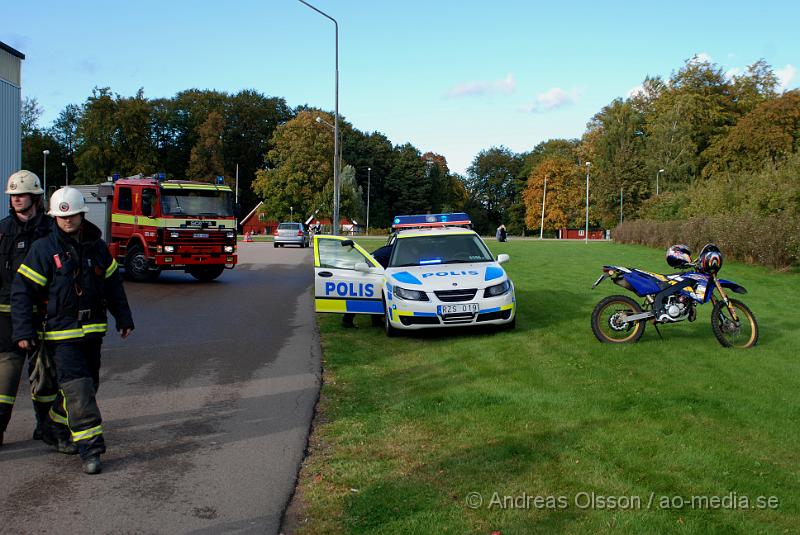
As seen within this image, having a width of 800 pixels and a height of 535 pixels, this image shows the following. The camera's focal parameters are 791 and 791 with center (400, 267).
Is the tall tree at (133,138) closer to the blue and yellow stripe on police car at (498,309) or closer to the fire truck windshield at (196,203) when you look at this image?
the fire truck windshield at (196,203)

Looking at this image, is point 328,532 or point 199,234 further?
point 199,234

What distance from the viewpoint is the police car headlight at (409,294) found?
36.1 ft

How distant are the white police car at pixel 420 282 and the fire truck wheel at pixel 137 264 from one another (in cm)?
980

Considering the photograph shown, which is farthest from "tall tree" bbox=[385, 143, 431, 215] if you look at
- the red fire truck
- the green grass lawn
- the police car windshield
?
the green grass lawn

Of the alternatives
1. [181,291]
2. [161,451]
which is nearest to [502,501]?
[161,451]

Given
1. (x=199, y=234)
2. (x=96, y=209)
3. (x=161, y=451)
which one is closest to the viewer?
(x=161, y=451)

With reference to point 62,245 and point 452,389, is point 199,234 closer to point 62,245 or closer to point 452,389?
point 452,389

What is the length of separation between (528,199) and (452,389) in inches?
4024

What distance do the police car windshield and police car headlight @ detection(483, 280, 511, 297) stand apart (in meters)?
1.00

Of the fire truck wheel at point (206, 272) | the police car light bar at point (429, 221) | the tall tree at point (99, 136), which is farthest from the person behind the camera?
the tall tree at point (99, 136)

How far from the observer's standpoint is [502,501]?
457 centimetres

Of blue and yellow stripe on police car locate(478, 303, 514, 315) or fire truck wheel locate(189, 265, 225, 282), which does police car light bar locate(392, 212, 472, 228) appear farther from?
fire truck wheel locate(189, 265, 225, 282)

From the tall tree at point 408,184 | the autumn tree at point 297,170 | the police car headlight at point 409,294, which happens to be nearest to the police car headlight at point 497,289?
the police car headlight at point 409,294

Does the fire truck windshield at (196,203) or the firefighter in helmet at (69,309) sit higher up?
the fire truck windshield at (196,203)
